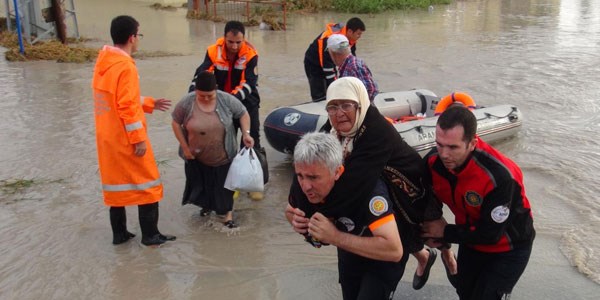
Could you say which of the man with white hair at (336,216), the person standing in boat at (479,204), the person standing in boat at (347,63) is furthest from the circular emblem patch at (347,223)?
the person standing in boat at (347,63)

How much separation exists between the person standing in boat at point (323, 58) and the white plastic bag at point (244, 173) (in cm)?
239

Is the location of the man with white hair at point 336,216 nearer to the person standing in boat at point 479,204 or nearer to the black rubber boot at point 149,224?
the person standing in boat at point 479,204

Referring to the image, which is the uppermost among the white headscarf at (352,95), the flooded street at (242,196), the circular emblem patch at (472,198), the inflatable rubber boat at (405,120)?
the white headscarf at (352,95)

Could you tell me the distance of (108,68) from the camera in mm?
4223

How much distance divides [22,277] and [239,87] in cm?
261

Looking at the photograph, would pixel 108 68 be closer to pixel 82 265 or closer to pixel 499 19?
pixel 82 265

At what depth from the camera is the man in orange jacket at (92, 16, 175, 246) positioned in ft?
13.8

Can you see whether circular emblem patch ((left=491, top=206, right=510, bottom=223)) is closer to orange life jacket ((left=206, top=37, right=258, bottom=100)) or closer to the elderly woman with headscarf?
the elderly woman with headscarf

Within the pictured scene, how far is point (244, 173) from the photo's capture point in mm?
4918

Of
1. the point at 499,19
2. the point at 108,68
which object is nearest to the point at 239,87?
the point at 108,68

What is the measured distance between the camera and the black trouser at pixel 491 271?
294 centimetres

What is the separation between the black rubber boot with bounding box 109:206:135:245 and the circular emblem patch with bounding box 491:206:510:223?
314 cm

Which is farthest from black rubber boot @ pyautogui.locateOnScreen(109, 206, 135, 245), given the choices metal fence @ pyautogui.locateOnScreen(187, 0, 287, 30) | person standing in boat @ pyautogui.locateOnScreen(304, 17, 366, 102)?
metal fence @ pyautogui.locateOnScreen(187, 0, 287, 30)

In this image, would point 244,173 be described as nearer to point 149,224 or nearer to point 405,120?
point 149,224
